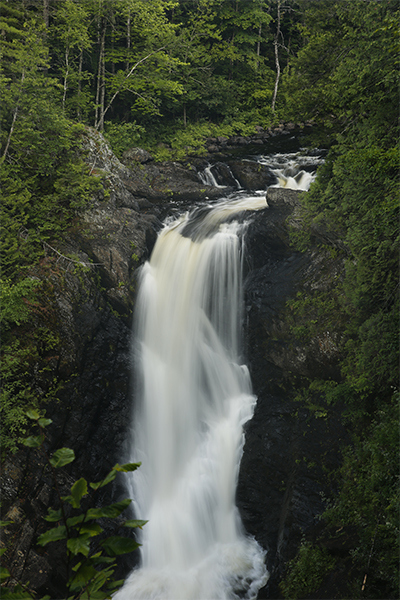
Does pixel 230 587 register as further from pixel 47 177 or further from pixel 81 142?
pixel 81 142

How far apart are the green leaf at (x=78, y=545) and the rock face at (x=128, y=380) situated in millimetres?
5381

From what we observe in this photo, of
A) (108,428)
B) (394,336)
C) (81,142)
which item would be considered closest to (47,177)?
(81,142)

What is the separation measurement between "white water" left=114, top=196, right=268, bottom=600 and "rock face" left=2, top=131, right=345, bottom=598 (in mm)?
352

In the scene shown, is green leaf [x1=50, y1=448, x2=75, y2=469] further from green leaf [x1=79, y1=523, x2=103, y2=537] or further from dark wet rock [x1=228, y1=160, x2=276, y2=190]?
dark wet rock [x1=228, y1=160, x2=276, y2=190]

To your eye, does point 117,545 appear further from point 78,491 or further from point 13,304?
point 13,304

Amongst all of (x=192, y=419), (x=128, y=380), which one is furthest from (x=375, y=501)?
(x=128, y=380)

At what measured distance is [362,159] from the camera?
5.50 m

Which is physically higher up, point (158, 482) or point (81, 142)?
point (81, 142)

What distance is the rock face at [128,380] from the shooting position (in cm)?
639

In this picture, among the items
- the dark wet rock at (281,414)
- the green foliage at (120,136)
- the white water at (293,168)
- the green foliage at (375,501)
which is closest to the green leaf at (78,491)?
the green foliage at (375,501)

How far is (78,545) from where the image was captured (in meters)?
1.54

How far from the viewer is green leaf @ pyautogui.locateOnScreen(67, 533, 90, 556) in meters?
1.51

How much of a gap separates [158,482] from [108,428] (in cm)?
157

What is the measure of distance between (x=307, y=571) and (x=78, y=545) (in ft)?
18.1
